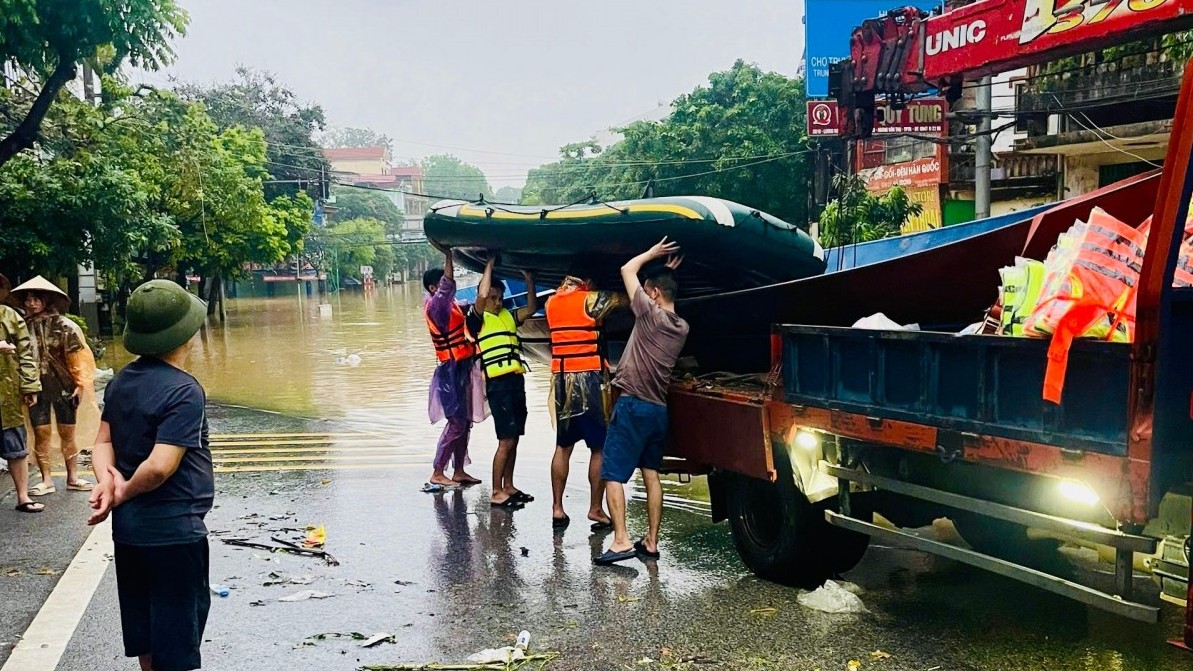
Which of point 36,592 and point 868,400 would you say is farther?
point 36,592

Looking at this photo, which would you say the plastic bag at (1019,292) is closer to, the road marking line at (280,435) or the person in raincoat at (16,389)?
the person in raincoat at (16,389)

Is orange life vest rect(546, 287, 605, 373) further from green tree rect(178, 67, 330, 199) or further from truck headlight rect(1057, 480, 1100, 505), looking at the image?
green tree rect(178, 67, 330, 199)

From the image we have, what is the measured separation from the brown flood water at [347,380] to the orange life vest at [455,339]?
1321 millimetres

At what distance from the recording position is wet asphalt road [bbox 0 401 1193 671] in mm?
4355

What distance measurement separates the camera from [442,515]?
7.14 meters

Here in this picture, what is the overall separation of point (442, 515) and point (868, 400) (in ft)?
11.4

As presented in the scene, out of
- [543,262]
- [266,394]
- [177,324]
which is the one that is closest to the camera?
[177,324]

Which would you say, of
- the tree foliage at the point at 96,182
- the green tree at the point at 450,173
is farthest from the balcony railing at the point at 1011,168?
the green tree at the point at 450,173

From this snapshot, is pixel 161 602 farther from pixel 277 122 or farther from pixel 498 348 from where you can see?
pixel 277 122

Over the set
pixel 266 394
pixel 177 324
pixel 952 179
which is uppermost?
pixel 952 179

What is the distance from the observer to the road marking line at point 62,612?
440 cm

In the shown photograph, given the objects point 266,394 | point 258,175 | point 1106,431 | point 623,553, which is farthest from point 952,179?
point 258,175

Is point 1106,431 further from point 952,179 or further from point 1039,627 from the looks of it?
point 952,179

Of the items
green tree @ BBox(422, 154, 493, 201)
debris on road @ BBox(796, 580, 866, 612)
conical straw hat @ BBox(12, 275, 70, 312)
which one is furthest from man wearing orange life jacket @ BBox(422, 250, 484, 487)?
green tree @ BBox(422, 154, 493, 201)
